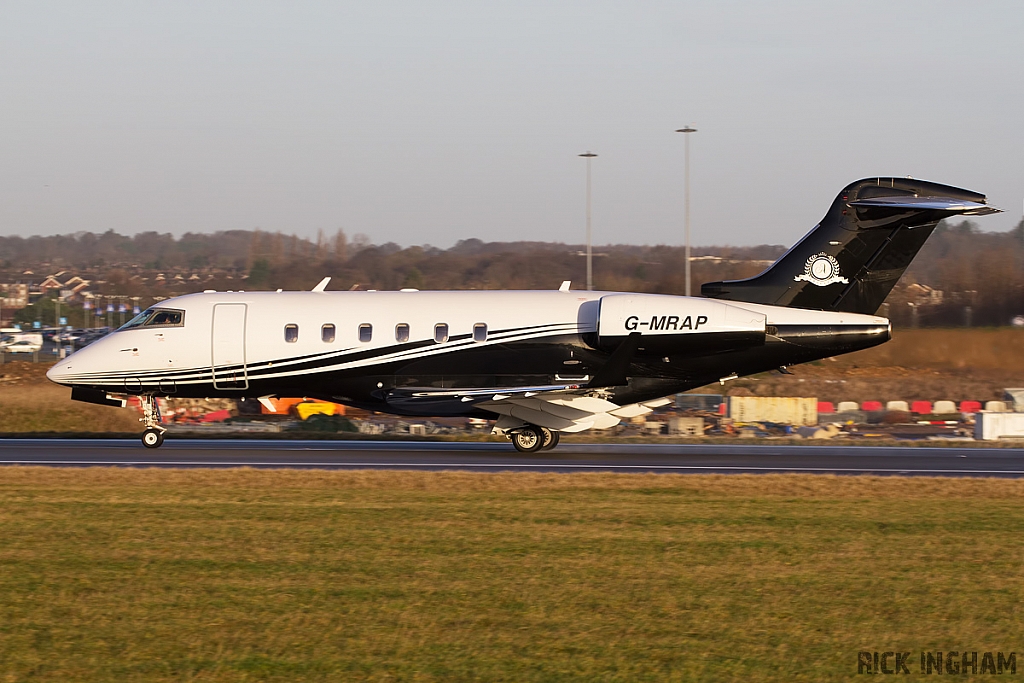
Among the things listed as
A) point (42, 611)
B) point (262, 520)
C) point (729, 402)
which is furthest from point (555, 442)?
point (42, 611)

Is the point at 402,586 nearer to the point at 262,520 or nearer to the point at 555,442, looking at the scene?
the point at 262,520

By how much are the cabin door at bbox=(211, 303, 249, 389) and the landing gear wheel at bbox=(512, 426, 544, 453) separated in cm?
598

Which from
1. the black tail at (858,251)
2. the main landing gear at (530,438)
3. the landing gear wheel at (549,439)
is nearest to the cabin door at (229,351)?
the main landing gear at (530,438)

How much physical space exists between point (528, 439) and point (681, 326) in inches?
156

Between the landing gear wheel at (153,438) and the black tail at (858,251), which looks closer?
the black tail at (858,251)

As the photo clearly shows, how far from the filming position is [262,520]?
13109 mm

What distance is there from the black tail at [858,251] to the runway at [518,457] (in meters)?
3.31

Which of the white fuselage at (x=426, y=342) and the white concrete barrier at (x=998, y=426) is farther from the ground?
the white fuselage at (x=426, y=342)

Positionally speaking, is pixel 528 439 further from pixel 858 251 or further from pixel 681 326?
pixel 858 251

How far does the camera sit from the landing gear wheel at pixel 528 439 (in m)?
23.2

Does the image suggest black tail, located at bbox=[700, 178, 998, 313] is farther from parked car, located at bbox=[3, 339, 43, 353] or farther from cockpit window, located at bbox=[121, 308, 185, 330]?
parked car, located at bbox=[3, 339, 43, 353]

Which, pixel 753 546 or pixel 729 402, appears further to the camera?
pixel 729 402

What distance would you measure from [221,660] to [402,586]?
243 centimetres

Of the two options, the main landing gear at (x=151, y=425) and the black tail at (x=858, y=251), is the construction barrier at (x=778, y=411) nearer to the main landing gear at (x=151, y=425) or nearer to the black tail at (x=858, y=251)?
the black tail at (x=858, y=251)
